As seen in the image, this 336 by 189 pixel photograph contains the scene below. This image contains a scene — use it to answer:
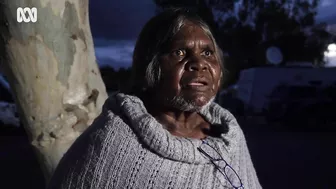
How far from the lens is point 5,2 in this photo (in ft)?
8.15

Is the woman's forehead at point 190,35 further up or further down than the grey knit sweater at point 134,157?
further up

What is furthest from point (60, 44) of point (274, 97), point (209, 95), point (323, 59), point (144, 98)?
point (323, 59)

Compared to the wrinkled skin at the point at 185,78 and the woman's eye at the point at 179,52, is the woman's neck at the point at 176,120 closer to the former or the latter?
the wrinkled skin at the point at 185,78

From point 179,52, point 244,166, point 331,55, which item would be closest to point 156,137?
point 179,52

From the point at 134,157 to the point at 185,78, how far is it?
35 cm

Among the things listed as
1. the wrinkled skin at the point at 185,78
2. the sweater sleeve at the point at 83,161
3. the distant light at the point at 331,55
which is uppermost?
the wrinkled skin at the point at 185,78

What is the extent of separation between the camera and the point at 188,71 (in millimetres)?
1846

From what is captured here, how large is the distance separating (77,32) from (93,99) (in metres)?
0.39

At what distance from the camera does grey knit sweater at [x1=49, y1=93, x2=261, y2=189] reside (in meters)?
1.78

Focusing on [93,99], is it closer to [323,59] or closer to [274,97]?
[274,97]

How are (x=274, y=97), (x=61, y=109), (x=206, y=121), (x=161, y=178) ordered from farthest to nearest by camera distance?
(x=274, y=97) < (x=61, y=109) < (x=206, y=121) < (x=161, y=178)

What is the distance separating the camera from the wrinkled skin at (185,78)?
6.06ft

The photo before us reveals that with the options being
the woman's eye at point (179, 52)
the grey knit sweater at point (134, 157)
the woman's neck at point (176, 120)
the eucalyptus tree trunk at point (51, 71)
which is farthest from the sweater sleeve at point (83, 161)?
the eucalyptus tree trunk at point (51, 71)

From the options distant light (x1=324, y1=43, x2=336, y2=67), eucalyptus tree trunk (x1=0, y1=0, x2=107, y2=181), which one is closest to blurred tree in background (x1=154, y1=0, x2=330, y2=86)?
distant light (x1=324, y1=43, x2=336, y2=67)
